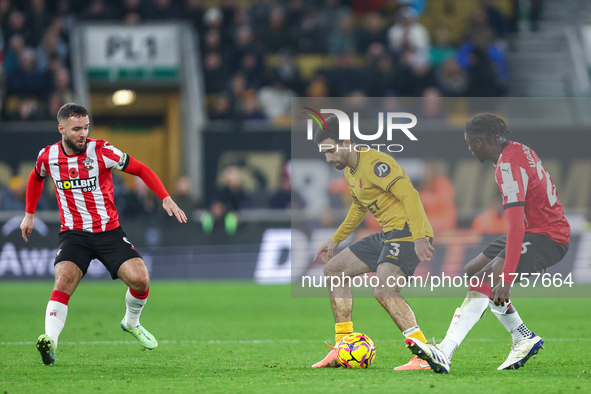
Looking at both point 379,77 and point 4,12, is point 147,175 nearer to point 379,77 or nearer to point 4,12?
point 379,77

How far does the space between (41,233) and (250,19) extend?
751cm

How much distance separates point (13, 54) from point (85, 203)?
11.7 metres

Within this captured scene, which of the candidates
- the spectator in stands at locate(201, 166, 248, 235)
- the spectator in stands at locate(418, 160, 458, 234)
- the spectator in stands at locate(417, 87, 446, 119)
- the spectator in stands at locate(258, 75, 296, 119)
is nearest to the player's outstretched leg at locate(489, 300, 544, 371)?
the spectator in stands at locate(418, 160, 458, 234)

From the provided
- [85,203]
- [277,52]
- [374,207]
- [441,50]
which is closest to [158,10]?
[277,52]

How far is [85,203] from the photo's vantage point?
710 cm

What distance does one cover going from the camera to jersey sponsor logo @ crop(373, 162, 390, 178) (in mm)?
6555

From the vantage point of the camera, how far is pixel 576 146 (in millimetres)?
15695

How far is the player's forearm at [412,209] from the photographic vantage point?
6389 mm

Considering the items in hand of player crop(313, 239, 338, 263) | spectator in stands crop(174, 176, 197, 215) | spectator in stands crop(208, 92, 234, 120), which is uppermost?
spectator in stands crop(208, 92, 234, 120)

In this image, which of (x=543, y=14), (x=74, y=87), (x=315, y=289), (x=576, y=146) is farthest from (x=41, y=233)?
(x=543, y=14)

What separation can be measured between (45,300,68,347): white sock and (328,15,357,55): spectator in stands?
13.2 m

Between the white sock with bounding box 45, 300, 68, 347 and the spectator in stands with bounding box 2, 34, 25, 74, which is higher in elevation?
the spectator in stands with bounding box 2, 34, 25, 74

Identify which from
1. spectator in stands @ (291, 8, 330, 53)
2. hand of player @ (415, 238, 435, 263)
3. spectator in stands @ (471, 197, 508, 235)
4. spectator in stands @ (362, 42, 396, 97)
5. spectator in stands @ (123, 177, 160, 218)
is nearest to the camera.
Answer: hand of player @ (415, 238, 435, 263)

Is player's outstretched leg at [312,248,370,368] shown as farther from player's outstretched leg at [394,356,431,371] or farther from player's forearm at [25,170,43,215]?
player's forearm at [25,170,43,215]
